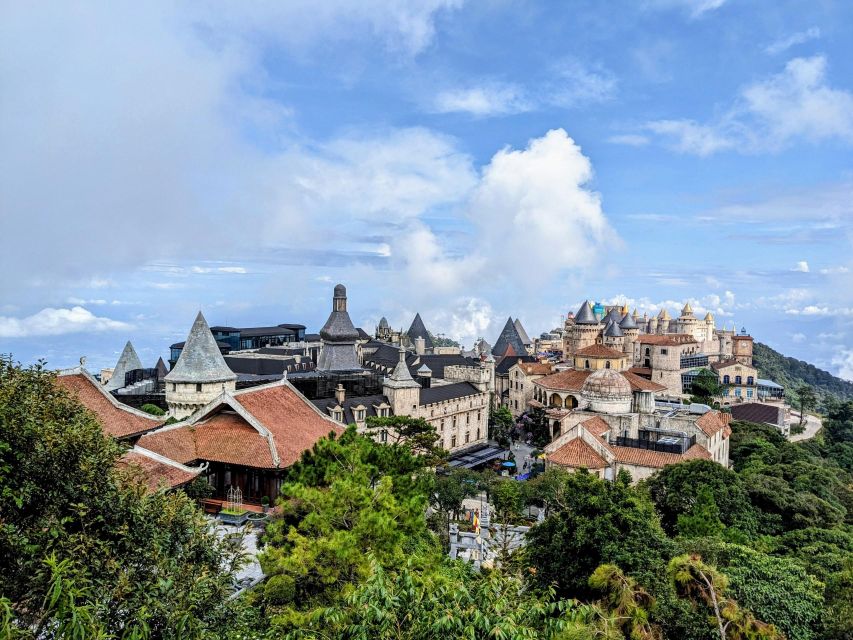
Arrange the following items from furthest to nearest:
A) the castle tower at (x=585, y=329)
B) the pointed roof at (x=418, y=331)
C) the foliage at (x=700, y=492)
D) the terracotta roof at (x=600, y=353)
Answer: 1. the pointed roof at (x=418, y=331)
2. the castle tower at (x=585, y=329)
3. the terracotta roof at (x=600, y=353)
4. the foliage at (x=700, y=492)

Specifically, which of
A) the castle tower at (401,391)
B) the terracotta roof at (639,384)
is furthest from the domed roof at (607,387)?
the castle tower at (401,391)

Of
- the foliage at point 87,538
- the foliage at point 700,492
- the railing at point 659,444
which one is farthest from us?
the railing at point 659,444

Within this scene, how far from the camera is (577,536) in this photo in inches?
731

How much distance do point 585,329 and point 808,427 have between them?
29.6 meters

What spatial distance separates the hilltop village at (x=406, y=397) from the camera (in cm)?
2533

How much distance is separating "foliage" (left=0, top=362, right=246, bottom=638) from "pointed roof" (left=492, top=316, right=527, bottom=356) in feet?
263

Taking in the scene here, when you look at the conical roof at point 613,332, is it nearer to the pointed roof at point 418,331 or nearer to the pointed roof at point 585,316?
the pointed roof at point 585,316

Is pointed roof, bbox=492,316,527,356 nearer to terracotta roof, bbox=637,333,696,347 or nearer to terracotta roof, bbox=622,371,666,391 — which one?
terracotta roof, bbox=637,333,696,347

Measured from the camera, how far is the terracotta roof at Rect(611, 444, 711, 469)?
37.1 meters

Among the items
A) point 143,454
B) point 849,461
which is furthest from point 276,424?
point 849,461

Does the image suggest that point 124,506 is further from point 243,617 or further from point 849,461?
point 849,461

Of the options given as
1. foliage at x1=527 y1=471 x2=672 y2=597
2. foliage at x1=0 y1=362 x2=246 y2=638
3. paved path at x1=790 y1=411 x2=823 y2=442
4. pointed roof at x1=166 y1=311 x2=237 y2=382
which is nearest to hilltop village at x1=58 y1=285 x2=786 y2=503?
pointed roof at x1=166 y1=311 x2=237 y2=382

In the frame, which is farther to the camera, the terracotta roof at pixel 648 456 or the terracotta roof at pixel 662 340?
the terracotta roof at pixel 662 340

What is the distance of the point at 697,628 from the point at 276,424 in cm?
1833
